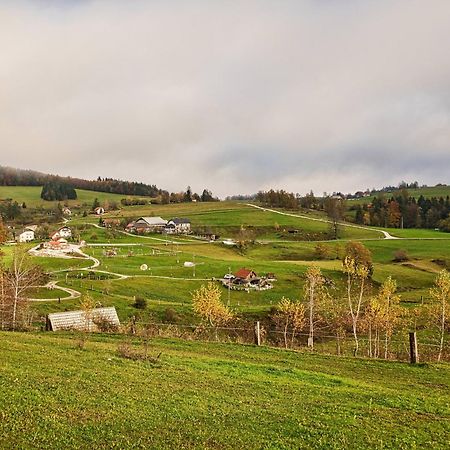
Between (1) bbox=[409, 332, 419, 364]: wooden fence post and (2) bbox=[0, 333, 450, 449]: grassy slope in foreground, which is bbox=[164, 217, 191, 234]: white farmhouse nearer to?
(1) bbox=[409, 332, 419, 364]: wooden fence post

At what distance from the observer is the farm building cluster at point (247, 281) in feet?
329

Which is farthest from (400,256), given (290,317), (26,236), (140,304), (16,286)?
(26,236)

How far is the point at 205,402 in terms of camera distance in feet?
45.9

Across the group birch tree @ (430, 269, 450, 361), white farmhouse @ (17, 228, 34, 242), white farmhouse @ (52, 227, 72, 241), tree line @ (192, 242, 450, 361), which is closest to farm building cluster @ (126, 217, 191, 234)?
white farmhouse @ (52, 227, 72, 241)

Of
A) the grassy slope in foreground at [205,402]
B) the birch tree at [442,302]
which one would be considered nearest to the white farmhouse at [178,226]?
the birch tree at [442,302]

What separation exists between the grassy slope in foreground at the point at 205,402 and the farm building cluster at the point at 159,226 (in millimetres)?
165823

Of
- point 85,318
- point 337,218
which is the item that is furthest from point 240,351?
point 337,218

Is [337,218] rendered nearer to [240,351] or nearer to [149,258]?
[149,258]

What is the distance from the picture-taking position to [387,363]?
23.2 metres

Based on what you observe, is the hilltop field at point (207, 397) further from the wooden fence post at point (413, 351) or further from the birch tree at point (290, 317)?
the birch tree at point (290, 317)

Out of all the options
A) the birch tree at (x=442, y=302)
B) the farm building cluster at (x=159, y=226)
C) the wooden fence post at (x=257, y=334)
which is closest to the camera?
the wooden fence post at (x=257, y=334)

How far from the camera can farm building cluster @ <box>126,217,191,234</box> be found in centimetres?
18700

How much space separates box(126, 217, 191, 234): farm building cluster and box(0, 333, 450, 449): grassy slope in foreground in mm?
165823

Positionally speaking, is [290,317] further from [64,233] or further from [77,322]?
[64,233]
